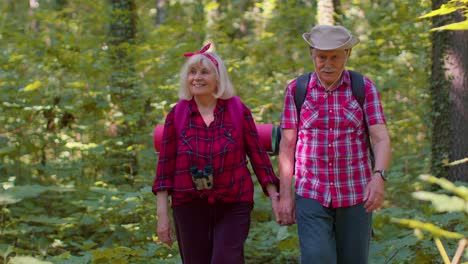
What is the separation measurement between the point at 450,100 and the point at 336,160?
13.1 ft

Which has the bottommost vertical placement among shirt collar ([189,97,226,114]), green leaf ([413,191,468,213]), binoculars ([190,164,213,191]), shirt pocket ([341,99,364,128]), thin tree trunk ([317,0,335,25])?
binoculars ([190,164,213,191])

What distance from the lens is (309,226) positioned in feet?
11.5

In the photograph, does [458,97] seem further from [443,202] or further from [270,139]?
[443,202]

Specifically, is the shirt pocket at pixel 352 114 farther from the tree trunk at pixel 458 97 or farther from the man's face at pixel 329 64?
the tree trunk at pixel 458 97

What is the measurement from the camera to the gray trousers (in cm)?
348

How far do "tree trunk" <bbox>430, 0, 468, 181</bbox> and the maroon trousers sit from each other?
3.98 meters

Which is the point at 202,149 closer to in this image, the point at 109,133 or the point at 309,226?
the point at 309,226

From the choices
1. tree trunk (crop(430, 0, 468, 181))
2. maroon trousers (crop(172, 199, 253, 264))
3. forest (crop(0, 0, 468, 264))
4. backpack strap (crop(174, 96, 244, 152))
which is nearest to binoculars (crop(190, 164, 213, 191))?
maroon trousers (crop(172, 199, 253, 264))

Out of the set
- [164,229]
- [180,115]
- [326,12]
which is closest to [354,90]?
[180,115]

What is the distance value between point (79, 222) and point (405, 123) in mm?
5251

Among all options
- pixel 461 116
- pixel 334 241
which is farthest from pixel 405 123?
pixel 334 241

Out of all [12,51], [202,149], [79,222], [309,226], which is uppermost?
[12,51]

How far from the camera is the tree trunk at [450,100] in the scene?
686cm

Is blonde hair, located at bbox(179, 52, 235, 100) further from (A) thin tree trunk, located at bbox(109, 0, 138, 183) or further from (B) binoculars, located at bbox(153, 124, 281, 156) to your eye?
(A) thin tree trunk, located at bbox(109, 0, 138, 183)
